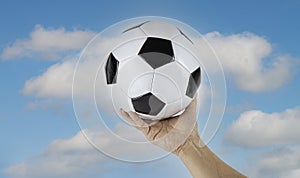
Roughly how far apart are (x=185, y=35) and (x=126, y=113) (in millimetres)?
482

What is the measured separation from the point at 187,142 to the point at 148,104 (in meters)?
0.52

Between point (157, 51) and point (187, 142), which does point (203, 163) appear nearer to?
point (187, 142)

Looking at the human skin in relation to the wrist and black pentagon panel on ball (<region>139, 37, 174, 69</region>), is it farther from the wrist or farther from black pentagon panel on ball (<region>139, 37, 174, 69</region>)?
black pentagon panel on ball (<region>139, 37, 174, 69</region>)

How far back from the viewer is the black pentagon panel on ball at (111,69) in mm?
2145

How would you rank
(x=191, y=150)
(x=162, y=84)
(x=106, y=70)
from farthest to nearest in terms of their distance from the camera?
(x=191, y=150) < (x=106, y=70) < (x=162, y=84)

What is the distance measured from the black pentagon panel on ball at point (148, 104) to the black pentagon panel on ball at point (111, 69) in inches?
5.9

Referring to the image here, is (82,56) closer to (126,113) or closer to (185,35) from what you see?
(126,113)

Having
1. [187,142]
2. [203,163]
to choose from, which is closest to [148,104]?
[187,142]

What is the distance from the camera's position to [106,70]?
2203mm

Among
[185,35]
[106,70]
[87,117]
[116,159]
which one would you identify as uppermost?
[185,35]

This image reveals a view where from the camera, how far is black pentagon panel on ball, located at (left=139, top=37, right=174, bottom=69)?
2088 millimetres

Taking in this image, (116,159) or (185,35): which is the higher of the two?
(185,35)

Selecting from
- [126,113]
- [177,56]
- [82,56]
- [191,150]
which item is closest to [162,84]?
[177,56]

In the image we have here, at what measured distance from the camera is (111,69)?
7.13 ft
